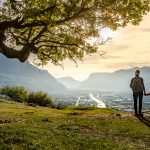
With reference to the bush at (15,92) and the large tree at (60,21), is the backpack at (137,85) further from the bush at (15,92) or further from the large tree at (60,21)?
the bush at (15,92)

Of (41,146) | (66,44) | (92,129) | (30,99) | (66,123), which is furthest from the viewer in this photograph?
(30,99)

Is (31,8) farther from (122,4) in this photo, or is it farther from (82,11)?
(122,4)

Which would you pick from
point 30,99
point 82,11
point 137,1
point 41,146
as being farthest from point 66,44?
point 30,99

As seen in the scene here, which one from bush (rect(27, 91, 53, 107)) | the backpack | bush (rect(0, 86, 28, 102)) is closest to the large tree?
the backpack

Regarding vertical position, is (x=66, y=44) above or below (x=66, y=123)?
above

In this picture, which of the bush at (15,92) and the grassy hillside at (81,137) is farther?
the bush at (15,92)

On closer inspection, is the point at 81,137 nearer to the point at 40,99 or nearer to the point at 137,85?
the point at 137,85

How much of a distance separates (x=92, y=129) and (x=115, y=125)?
12.1 ft

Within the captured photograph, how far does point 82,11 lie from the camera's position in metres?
32.6

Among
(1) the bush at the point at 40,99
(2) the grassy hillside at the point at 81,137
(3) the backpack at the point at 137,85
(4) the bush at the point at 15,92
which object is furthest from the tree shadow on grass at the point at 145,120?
(4) the bush at the point at 15,92

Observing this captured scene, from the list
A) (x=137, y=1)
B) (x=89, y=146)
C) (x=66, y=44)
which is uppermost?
(x=137, y=1)

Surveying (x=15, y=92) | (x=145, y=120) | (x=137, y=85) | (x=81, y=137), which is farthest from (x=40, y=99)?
(x=81, y=137)

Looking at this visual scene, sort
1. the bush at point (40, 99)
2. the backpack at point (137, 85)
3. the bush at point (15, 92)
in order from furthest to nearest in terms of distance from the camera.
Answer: the bush at point (15, 92)
the bush at point (40, 99)
the backpack at point (137, 85)

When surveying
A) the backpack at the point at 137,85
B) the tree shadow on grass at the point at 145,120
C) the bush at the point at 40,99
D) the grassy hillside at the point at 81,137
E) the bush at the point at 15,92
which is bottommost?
the grassy hillside at the point at 81,137
